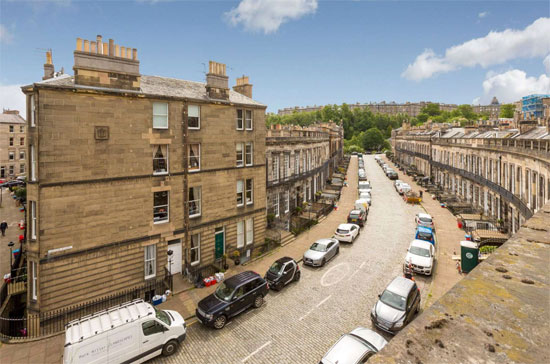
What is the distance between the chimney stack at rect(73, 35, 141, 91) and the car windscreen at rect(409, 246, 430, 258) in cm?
2109

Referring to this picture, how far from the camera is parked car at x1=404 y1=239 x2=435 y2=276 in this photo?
19.1 m

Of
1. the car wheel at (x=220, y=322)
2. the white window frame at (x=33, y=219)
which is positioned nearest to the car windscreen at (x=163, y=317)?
the car wheel at (x=220, y=322)

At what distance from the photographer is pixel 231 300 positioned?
14555 mm

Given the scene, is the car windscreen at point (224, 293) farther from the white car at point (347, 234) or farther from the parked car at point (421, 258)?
the white car at point (347, 234)

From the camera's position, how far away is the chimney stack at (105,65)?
49.5 ft

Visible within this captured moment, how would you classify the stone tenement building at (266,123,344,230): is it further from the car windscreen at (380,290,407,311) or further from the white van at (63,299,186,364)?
the white van at (63,299,186,364)

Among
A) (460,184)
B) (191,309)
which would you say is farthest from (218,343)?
(460,184)

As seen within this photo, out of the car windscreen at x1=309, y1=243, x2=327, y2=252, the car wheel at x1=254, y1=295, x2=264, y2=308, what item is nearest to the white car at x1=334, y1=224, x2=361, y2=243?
the car windscreen at x1=309, y1=243, x2=327, y2=252

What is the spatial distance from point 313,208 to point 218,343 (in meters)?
23.8

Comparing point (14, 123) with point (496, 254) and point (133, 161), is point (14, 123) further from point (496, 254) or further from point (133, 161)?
point (496, 254)

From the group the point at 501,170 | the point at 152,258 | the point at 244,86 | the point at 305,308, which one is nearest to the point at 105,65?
the point at 152,258

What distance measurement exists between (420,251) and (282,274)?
10358mm

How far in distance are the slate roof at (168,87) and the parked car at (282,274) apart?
12117 mm

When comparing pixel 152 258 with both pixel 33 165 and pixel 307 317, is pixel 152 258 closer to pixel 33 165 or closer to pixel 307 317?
pixel 33 165
